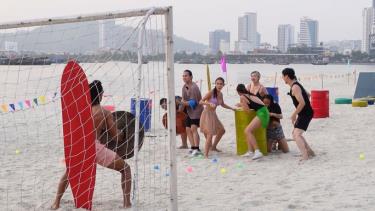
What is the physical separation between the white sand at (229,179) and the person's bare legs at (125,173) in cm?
14

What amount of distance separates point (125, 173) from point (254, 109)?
124 inches

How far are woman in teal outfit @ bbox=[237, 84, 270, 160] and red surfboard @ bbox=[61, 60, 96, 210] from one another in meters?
3.16

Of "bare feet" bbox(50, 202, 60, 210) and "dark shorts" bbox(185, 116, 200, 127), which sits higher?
"dark shorts" bbox(185, 116, 200, 127)

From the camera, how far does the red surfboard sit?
511 centimetres

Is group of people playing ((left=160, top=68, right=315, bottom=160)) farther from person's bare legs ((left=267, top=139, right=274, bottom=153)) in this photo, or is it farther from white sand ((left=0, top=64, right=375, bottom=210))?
white sand ((left=0, top=64, right=375, bottom=210))

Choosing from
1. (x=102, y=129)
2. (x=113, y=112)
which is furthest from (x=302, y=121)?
(x=102, y=129)

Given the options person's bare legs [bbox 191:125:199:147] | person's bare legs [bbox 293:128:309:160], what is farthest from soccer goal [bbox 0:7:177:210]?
person's bare legs [bbox 293:128:309:160]

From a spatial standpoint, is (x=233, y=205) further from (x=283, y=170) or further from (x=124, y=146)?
(x=283, y=170)

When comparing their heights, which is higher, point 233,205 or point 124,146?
point 124,146

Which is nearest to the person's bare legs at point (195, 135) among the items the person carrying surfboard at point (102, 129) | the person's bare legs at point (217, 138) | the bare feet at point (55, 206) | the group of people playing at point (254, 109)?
the group of people playing at point (254, 109)

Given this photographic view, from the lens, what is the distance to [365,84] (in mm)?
18250

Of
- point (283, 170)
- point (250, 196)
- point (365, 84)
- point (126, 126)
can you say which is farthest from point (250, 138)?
point (365, 84)

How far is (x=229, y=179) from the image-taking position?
22.3 feet

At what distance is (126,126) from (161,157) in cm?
291
